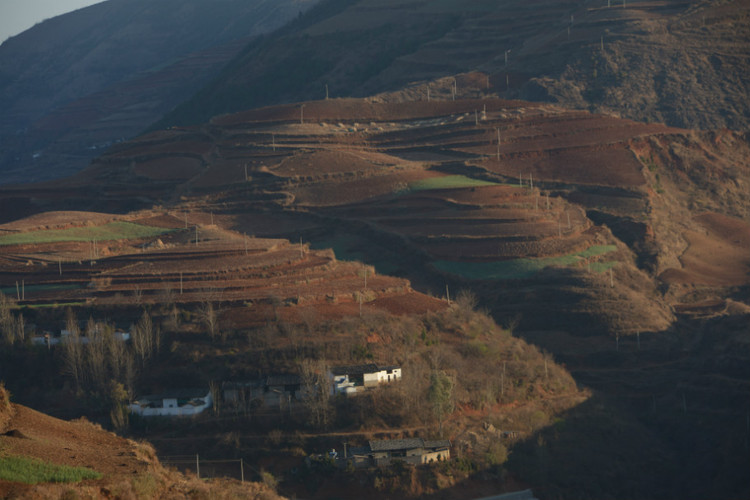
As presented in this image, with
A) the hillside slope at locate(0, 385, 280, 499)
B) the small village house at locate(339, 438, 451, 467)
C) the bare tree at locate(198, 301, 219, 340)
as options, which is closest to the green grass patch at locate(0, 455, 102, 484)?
the hillside slope at locate(0, 385, 280, 499)

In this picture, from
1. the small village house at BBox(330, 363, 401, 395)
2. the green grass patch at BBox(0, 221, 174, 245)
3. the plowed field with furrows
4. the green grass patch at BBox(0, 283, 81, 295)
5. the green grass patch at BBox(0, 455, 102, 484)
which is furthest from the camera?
the green grass patch at BBox(0, 221, 174, 245)

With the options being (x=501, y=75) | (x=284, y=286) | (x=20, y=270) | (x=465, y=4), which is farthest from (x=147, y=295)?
Result: (x=465, y=4)

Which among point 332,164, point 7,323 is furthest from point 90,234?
point 332,164

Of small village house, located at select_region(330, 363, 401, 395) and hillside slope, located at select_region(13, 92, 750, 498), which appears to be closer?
small village house, located at select_region(330, 363, 401, 395)

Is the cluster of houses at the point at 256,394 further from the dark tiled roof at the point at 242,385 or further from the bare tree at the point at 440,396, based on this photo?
the bare tree at the point at 440,396

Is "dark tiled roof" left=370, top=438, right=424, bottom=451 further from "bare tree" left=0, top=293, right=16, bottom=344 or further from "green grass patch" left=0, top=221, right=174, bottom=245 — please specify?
"green grass patch" left=0, top=221, right=174, bottom=245

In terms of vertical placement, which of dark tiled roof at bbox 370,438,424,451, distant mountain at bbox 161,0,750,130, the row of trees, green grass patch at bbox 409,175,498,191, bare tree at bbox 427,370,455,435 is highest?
distant mountain at bbox 161,0,750,130

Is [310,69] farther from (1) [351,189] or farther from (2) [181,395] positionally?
(2) [181,395]
